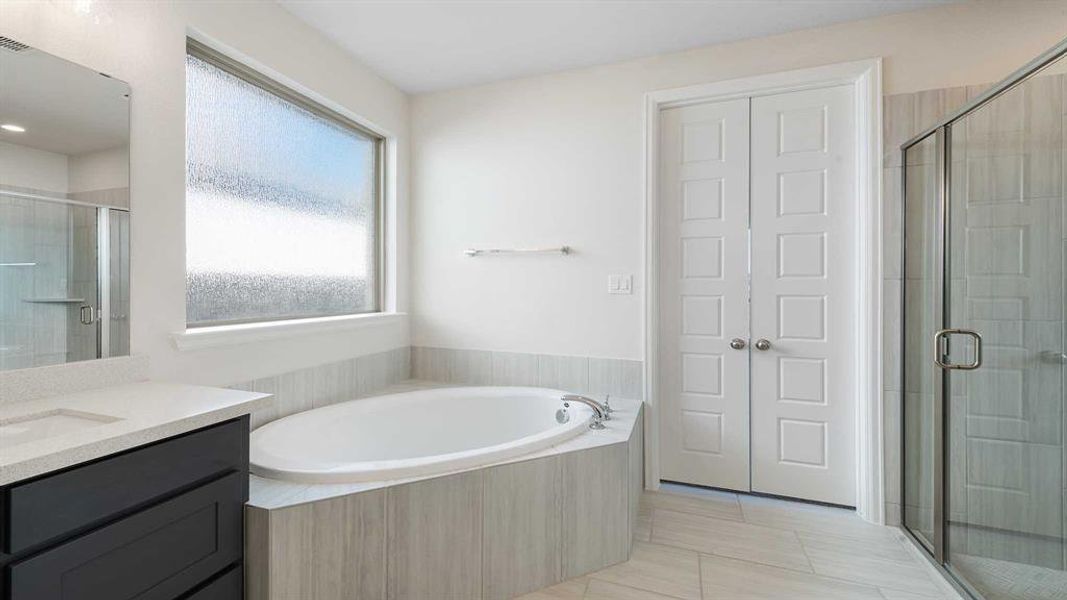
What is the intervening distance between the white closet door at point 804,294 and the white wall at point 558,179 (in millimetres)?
295

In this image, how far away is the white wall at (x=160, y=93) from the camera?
1.50 m

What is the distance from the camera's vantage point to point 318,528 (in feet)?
4.68

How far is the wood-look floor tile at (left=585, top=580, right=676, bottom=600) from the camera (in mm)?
1769

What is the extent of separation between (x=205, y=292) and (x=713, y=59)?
275 centimetres

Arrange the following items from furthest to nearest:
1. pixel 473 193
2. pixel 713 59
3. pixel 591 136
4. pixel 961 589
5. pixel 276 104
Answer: pixel 473 193, pixel 591 136, pixel 713 59, pixel 276 104, pixel 961 589

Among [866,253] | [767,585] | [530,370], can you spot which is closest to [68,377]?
[530,370]

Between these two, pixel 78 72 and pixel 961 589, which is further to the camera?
pixel 961 589

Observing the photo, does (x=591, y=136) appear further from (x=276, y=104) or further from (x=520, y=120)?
(x=276, y=104)

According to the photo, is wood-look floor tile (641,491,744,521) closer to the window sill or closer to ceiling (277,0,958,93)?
the window sill

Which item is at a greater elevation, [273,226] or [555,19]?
[555,19]

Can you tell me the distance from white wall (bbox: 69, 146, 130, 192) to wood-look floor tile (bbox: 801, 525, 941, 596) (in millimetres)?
2991

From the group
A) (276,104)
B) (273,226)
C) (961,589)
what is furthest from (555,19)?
(961,589)

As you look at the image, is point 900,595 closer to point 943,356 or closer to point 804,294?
point 943,356

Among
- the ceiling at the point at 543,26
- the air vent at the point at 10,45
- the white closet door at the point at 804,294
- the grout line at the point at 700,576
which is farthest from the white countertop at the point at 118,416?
the white closet door at the point at 804,294
